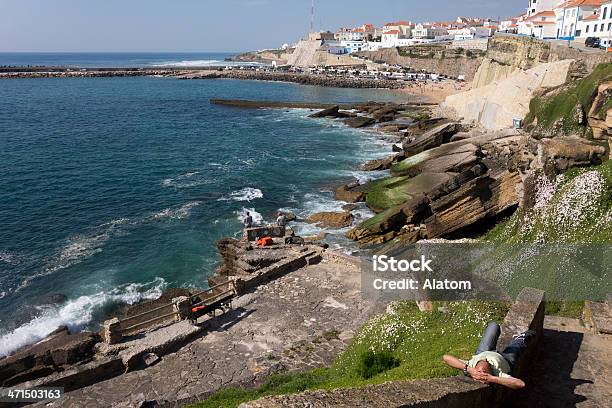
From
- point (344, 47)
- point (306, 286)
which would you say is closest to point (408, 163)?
point (306, 286)

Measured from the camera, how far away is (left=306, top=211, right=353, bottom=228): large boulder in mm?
26047

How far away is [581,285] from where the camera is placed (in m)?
11.7

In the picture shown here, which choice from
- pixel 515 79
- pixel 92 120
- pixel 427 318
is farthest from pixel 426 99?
pixel 427 318

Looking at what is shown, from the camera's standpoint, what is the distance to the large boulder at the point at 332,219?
26.0 metres

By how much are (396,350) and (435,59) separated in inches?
4500

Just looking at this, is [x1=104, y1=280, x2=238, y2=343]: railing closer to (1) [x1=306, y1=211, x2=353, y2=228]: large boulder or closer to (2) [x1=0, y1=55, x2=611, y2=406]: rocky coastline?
(2) [x1=0, y1=55, x2=611, y2=406]: rocky coastline

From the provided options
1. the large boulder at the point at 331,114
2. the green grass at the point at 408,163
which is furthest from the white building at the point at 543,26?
the green grass at the point at 408,163

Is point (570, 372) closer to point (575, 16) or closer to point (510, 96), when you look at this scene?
point (510, 96)

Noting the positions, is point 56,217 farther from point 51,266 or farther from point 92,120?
point 92,120

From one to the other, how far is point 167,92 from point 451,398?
98.5m

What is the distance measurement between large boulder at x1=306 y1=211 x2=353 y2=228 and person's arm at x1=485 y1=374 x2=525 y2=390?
19.6 metres

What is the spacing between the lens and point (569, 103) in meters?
21.3

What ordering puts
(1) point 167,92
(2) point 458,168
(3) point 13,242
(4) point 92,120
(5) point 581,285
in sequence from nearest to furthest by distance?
(5) point 581,285 < (3) point 13,242 < (2) point 458,168 < (4) point 92,120 < (1) point 167,92

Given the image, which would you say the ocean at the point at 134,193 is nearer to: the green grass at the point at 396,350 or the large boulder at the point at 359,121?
the large boulder at the point at 359,121
